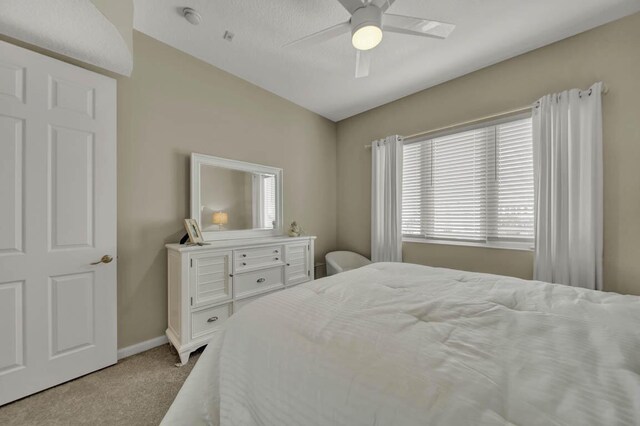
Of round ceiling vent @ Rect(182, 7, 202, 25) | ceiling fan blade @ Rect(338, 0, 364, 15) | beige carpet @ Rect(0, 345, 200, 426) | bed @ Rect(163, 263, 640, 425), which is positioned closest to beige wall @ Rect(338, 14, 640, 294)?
bed @ Rect(163, 263, 640, 425)

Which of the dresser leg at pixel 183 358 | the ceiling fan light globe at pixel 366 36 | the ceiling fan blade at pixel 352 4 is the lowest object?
the dresser leg at pixel 183 358

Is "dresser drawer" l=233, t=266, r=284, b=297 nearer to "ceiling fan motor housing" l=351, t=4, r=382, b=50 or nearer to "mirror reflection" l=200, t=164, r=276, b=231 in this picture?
"mirror reflection" l=200, t=164, r=276, b=231

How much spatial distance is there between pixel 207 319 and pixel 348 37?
109 inches

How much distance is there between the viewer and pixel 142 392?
5.38 ft

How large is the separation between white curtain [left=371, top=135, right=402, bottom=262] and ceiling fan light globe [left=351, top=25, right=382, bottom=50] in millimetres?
1703

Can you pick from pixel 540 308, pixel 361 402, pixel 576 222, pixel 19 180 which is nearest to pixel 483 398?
pixel 361 402

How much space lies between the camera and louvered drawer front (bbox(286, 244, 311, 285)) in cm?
279

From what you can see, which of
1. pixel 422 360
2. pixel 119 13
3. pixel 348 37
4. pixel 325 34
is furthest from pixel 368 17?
pixel 422 360

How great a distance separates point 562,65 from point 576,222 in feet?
4.58

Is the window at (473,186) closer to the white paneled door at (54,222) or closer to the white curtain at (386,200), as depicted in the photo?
the white curtain at (386,200)

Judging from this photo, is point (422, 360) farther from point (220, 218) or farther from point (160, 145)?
point (160, 145)

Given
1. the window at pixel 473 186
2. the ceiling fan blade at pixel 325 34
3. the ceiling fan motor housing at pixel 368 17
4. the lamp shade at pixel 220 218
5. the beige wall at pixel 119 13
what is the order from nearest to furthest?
the beige wall at pixel 119 13 < the ceiling fan motor housing at pixel 368 17 < the ceiling fan blade at pixel 325 34 < the window at pixel 473 186 < the lamp shade at pixel 220 218

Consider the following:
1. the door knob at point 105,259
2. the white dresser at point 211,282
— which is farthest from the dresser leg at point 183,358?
the door knob at point 105,259

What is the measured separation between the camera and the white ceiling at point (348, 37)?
185 cm
